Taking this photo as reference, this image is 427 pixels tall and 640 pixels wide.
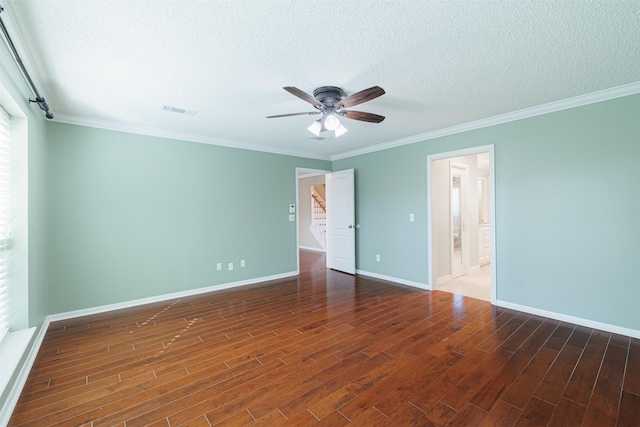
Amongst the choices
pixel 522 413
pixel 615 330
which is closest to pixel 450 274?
pixel 615 330

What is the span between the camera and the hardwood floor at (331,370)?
1843 millimetres

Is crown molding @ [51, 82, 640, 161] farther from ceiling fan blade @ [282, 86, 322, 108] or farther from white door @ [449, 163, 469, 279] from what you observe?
ceiling fan blade @ [282, 86, 322, 108]

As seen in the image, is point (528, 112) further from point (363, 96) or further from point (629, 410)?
point (629, 410)

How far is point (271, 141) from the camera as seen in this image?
4.86 m

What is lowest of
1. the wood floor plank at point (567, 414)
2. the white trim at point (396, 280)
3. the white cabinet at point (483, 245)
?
the wood floor plank at point (567, 414)

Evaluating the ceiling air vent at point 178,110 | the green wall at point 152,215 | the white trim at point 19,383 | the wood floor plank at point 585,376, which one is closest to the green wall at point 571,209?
the wood floor plank at point 585,376

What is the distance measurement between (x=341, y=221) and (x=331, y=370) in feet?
12.4

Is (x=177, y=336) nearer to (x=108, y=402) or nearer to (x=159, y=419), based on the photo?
(x=108, y=402)

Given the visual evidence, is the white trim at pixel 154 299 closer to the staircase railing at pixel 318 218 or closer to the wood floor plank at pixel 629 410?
the staircase railing at pixel 318 218

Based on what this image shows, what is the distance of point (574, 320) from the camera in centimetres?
323

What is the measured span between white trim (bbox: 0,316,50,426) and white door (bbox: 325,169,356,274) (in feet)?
14.7

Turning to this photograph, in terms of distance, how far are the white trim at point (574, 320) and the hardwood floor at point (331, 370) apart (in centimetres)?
8

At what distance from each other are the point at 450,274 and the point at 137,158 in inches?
212

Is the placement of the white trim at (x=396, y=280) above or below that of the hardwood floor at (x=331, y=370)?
above
